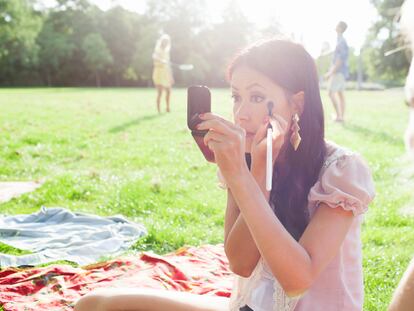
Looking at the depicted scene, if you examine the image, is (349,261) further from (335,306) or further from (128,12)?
(128,12)

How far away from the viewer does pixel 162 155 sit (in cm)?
718

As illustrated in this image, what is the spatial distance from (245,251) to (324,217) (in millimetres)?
339

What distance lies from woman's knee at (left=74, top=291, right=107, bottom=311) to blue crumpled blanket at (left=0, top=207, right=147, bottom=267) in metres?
1.39

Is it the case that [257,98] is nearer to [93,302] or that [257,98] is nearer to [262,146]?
[262,146]

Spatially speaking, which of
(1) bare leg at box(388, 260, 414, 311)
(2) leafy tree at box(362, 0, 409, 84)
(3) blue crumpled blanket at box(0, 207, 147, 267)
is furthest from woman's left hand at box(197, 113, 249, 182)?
(2) leafy tree at box(362, 0, 409, 84)

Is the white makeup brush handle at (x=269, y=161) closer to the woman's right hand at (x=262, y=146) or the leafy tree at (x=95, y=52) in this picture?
the woman's right hand at (x=262, y=146)

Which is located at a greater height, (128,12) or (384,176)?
(128,12)

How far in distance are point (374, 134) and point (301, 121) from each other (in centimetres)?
742

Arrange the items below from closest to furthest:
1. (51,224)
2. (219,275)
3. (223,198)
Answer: (219,275), (51,224), (223,198)

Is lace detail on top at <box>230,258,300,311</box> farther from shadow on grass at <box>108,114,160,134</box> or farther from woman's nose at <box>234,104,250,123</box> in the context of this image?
shadow on grass at <box>108,114,160,134</box>

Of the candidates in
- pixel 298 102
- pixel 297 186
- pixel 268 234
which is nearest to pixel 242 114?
pixel 298 102

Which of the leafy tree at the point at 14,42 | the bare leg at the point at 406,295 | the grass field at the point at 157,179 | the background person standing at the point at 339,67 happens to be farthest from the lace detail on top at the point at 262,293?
the leafy tree at the point at 14,42

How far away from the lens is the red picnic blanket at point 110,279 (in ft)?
9.53

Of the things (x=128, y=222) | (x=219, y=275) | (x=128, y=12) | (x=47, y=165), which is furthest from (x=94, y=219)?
(x=128, y=12)
